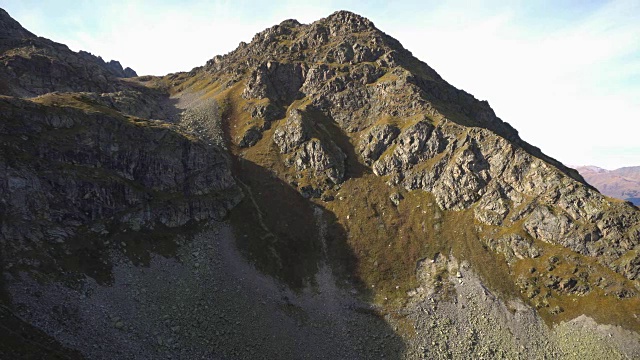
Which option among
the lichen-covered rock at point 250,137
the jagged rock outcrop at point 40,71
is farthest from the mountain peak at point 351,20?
the jagged rock outcrop at point 40,71

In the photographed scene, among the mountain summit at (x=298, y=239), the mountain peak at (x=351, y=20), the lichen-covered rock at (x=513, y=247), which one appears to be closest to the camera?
the mountain summit at (x=298, y=239)

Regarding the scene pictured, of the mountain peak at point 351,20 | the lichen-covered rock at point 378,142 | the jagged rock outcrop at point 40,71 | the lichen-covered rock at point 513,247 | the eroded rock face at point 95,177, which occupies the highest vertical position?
the mountain peak at point 351,20

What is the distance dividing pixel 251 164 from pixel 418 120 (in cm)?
5574

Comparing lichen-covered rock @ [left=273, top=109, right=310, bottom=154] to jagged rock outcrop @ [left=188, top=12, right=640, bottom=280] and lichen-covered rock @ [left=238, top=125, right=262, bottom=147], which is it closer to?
jagged rock outcrop @ [left=188, top=12, right=640, bottom=280]

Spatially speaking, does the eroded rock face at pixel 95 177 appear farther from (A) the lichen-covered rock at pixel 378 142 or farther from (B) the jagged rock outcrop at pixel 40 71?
(B) the jagged rock outcrop at pixel 40 71

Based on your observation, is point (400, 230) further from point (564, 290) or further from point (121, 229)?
point (121, 229)

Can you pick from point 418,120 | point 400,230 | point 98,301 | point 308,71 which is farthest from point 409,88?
point 98,301

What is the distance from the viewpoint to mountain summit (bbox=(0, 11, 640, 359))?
57.7 metres

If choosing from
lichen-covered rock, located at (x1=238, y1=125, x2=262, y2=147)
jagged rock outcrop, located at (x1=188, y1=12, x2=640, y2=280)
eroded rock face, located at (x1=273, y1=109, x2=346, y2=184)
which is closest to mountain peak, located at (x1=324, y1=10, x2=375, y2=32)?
jagged rock outcrop, located at (x1=188, y1=12, x2=640, y2=280)

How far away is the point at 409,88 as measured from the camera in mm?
124688

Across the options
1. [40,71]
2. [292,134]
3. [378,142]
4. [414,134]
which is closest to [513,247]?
[414,134]

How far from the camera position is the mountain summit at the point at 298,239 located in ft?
189

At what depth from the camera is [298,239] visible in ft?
294

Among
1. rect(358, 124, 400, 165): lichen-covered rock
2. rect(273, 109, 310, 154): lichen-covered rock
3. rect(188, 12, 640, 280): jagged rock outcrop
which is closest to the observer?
rect(188, 12, 640, 280): jagged rock outcrop
